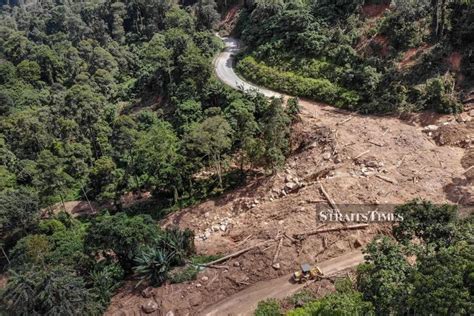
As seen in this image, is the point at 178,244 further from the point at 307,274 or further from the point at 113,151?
the point at 113,151

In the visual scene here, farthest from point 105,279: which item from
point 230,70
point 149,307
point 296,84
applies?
point 230,70

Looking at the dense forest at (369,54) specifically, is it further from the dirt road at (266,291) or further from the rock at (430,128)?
the dirt road at (266,291)

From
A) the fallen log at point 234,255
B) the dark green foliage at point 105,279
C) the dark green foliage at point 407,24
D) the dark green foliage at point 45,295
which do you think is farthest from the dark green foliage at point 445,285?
the dark green foliage at point 407,24

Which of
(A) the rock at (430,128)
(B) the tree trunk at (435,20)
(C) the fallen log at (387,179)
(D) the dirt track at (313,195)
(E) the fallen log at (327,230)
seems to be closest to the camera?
(D) the dirt track at (313,195)

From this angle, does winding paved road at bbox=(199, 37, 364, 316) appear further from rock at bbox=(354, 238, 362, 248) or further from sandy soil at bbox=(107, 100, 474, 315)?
rock at bbox=(354, 238, 362, 248)

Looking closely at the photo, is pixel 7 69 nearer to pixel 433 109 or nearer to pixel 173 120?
pixel 173 120

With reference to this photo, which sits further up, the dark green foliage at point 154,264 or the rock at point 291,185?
the rock at point 291,185
